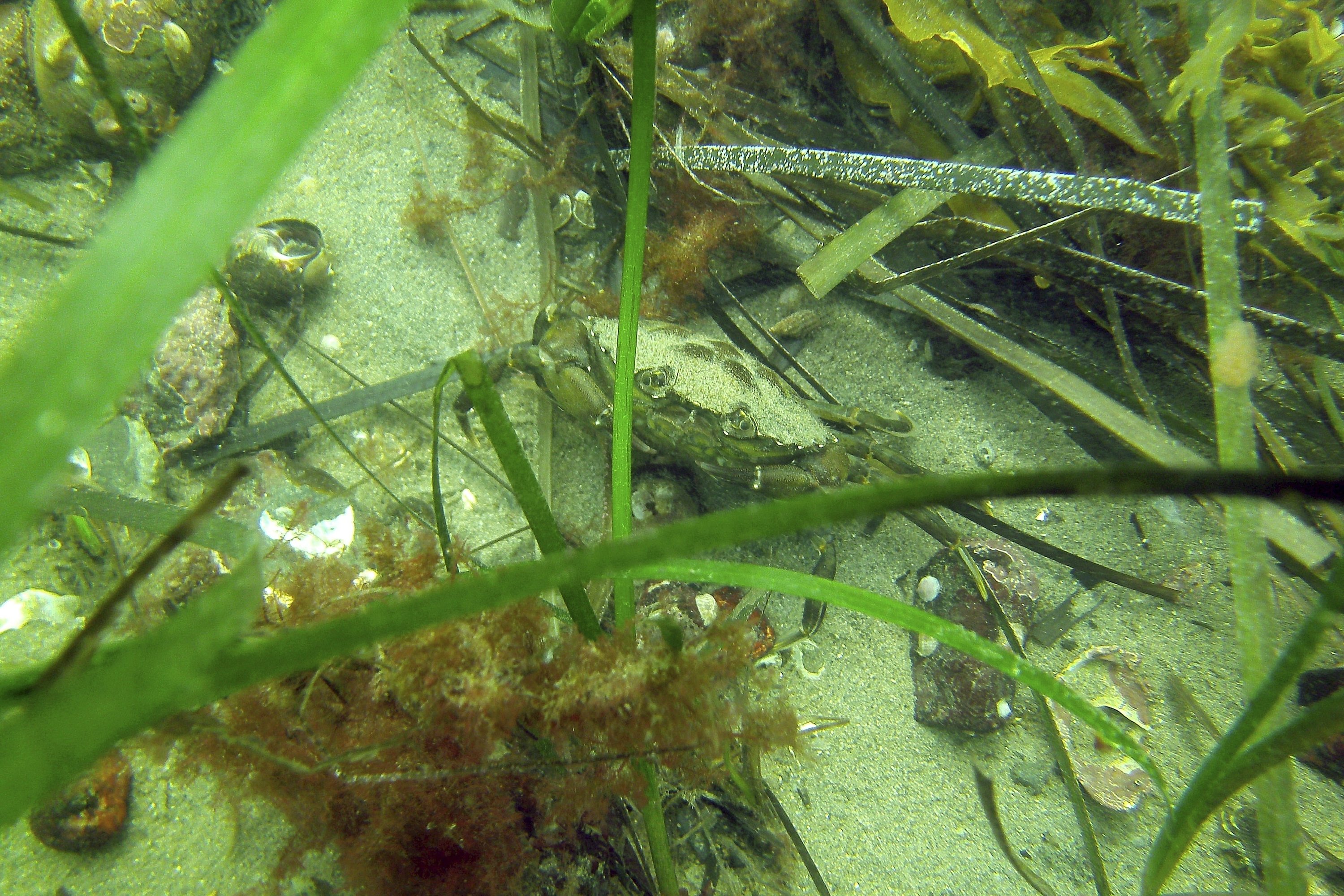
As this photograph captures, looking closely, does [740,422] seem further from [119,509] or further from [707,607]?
[119,509]

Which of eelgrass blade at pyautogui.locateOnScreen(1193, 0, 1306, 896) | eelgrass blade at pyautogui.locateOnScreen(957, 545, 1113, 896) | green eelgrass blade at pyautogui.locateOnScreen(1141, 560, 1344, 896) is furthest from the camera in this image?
eelgrass blade at pyautogui.locateOnScreen(957, 545, 1113, 896)

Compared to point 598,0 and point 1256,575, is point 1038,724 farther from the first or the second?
point 598,0

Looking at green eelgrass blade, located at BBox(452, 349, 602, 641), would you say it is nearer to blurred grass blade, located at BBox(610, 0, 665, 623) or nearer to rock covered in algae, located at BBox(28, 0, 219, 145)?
blurred grass blade, located at BBox(610, 0, 665, 623)

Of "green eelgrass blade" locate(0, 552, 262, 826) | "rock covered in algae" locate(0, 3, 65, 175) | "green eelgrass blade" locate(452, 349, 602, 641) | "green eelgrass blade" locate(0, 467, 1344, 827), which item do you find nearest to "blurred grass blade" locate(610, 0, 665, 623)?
"green eelgrass blade" locate(452, 349, 602, 641)

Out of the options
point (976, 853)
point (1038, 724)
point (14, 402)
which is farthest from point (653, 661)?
point (1038, 724)

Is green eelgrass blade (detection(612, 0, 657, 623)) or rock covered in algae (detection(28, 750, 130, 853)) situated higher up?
green eelgrass blade (detection(612, 0, 657, 623))

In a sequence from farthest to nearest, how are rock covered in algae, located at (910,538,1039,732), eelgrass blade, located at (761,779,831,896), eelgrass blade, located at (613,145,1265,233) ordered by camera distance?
rock covered in algae, located at (910,538,1039,732)
eelgrass blade, located at (613,145,1265,233)
eelgrass blade, located at (761,779,831,896)
